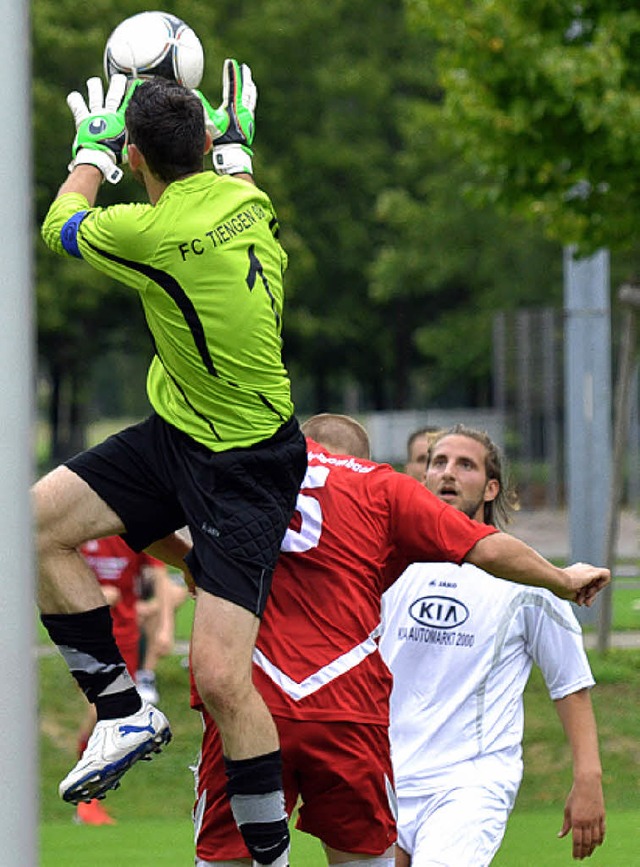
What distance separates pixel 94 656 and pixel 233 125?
1718 millimetres

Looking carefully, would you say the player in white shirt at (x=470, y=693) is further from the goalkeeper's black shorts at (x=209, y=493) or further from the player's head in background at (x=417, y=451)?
the player's head in background at (x=417, y=451)

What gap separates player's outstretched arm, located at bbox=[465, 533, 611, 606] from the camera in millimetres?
5082

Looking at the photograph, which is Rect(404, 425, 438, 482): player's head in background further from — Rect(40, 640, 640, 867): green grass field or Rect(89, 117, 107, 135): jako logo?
Rect(89, 117, 107, 135): jako logo

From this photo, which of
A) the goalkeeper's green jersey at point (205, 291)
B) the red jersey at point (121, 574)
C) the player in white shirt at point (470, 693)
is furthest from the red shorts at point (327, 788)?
the red jersey at point (121, 574)

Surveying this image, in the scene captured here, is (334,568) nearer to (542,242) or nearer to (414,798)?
(414,798)

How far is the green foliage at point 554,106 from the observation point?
12922 mm

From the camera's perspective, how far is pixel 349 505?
518 centimetres

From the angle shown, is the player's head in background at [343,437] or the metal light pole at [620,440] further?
the metal light pole at [620,440]

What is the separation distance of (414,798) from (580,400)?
1053cm

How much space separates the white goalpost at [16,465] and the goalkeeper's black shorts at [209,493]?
2397 mm

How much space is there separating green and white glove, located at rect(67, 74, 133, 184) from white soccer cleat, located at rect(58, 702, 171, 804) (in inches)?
64.9

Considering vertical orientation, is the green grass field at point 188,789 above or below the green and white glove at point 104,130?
below

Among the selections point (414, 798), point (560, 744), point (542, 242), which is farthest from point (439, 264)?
point (414, 798)

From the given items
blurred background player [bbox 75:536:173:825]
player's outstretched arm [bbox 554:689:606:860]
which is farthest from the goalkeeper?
blurred background player [bbox 75:536:173:825]
